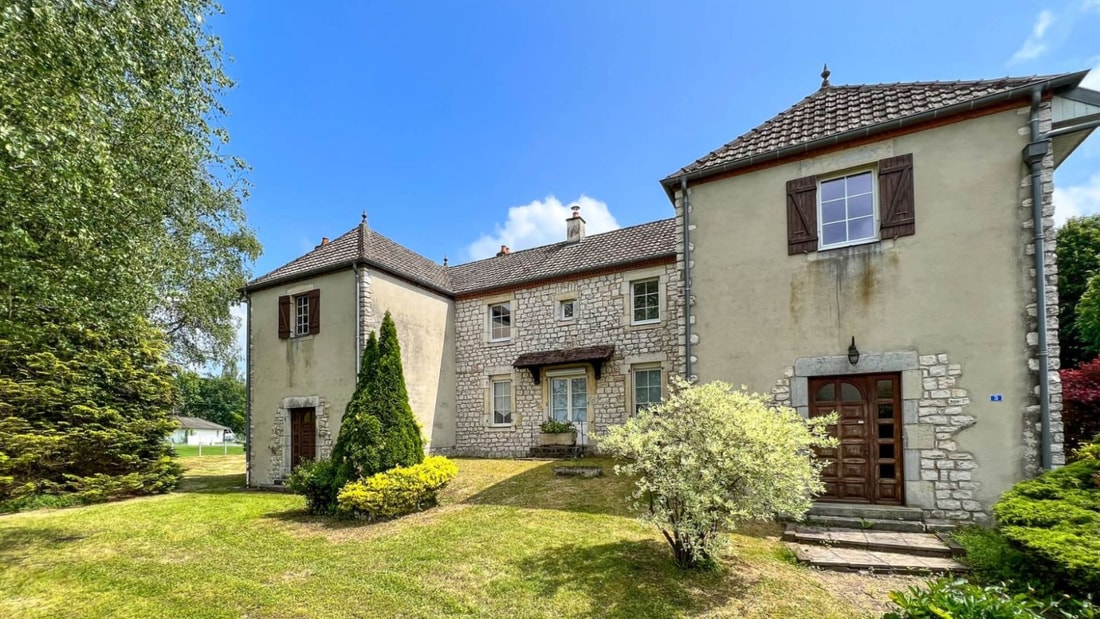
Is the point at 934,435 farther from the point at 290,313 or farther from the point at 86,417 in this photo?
the point at 86,417

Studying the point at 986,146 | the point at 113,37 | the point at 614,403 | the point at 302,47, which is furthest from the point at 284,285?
the point at 986,146

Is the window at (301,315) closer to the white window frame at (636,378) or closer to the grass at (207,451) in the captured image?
the white window frame at (636,378)

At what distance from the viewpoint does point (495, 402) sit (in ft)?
47.7

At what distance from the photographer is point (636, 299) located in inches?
508

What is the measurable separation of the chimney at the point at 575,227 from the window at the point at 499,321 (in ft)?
10.3

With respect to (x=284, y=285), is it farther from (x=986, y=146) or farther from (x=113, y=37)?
(x=986, y=146)

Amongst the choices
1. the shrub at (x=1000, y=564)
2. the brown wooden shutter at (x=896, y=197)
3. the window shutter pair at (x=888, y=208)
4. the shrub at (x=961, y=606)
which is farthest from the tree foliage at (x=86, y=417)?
the shrub at (x=1000, y=564)

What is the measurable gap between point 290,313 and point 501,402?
21.5ft

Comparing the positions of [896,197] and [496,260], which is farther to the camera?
[496,260]

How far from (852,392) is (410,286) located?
1101cm

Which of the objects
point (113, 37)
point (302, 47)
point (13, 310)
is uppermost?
point (302, 47)

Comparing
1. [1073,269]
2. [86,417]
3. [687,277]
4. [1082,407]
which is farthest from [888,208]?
[86,417]

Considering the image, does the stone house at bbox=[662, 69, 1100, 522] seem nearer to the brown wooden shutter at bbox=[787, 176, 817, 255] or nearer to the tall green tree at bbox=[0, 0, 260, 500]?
the brown wooden shutter at bbox=[787, 176, 817, 255]

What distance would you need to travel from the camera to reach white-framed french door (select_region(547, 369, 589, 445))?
13133 mm
